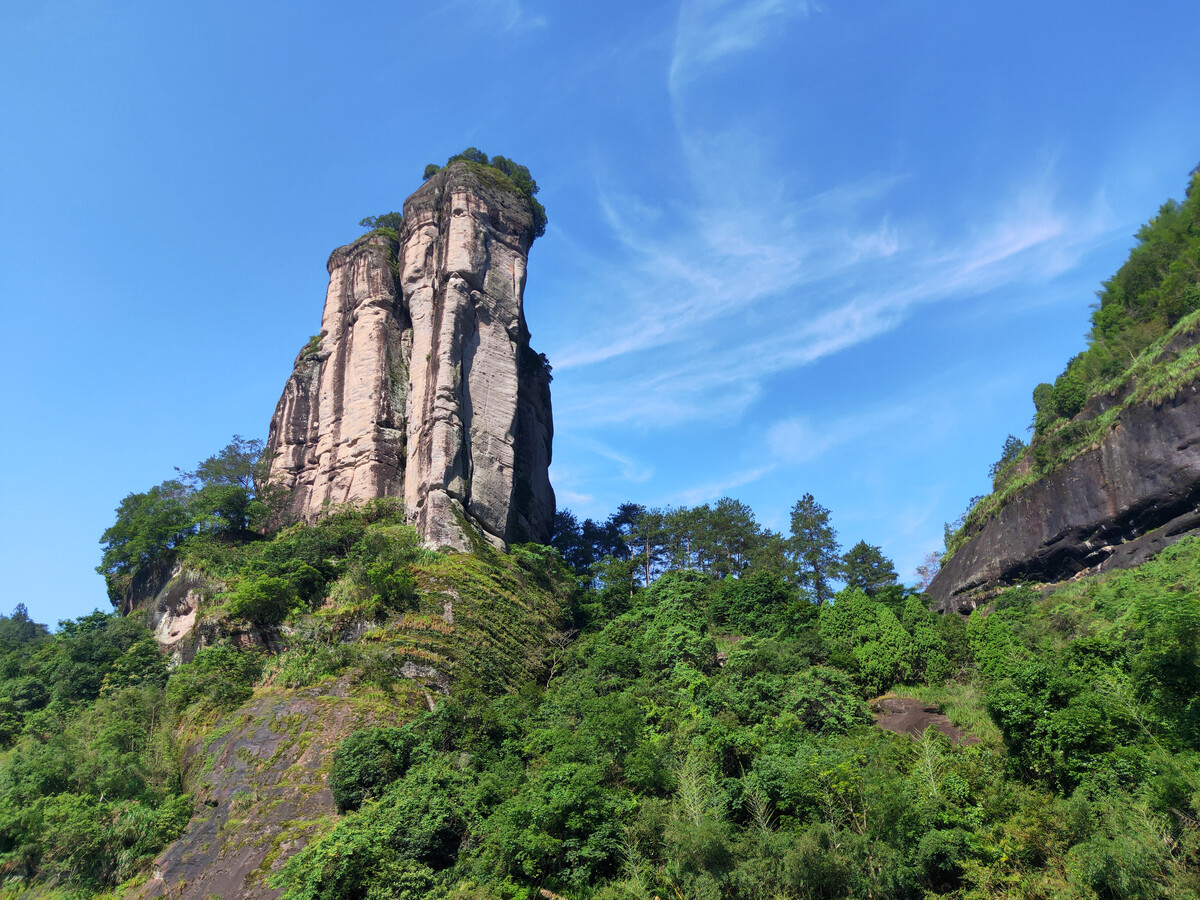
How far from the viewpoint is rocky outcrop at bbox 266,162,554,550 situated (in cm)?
4175

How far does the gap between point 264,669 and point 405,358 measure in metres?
23.1

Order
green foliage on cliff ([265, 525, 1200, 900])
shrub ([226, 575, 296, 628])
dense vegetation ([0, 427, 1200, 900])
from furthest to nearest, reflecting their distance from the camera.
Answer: shrub ([226, 575, 296, 628]) → dense vegetation ([0, 427, 1200, 900]) → green foliage on cliff ([265, 525, 1200, 900])

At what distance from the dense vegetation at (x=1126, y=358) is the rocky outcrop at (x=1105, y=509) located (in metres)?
0.96

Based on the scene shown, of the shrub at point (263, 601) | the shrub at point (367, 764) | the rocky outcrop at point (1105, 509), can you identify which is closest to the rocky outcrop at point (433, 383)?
the shrub at point (263, 601)

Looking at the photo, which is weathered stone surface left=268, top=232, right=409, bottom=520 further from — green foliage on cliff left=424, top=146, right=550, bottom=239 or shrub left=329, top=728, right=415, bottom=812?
shrub left=329, top=728, right=415, bottom=812

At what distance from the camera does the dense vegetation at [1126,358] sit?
36.5 meters

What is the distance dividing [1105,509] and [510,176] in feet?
140

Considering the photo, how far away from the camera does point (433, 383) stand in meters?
43.0

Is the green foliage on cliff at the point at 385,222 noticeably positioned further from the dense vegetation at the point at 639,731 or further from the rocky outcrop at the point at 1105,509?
the rocky outcrop at the point at 1105,509

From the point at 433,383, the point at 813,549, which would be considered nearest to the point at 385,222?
the point at 433,383

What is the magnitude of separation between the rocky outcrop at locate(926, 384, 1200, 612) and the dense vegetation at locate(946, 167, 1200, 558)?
96 centimetres

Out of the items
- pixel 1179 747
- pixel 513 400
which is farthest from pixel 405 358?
pixel 1179 747

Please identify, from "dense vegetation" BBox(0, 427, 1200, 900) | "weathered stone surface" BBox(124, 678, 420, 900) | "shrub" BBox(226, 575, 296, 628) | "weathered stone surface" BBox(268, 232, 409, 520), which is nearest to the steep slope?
"dense vegetation" BBox(0, 427, 1200, 900)

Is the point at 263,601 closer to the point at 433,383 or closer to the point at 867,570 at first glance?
the point at 433,383
